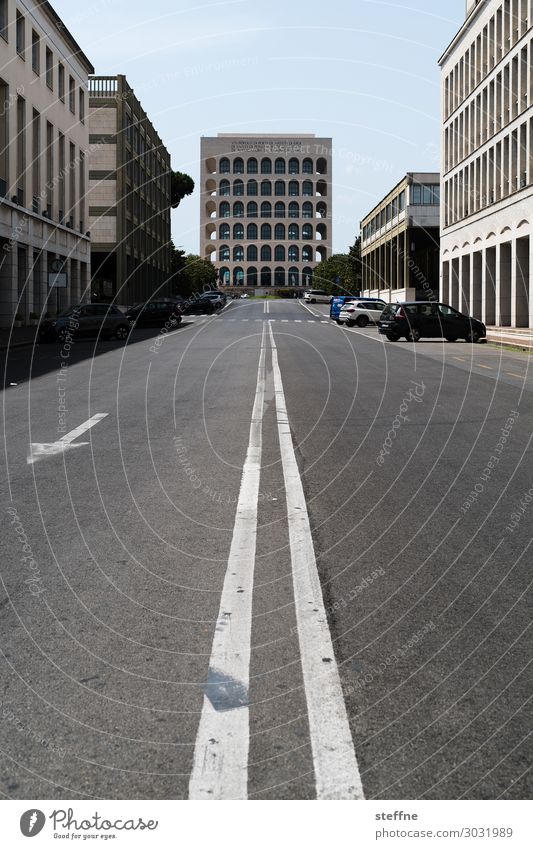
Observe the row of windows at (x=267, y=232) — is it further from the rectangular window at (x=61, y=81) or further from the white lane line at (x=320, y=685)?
the white lane line at (x=320, y=685)

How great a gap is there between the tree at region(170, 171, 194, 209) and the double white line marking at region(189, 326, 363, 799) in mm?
106110

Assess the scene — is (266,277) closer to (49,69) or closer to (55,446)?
(49,69)

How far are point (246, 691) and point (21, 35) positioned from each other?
148 ft

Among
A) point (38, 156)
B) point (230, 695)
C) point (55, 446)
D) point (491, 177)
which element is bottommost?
point (230, 695)

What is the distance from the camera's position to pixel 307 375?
2133 centimetres

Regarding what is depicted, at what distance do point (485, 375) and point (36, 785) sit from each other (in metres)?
20.3

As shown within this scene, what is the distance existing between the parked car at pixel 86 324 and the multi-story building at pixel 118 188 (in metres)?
25.4

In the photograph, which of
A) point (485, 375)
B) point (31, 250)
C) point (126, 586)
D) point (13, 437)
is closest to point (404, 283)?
point (31, 250)

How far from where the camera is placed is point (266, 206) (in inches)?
6791

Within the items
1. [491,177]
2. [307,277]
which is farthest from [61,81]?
[307,277]

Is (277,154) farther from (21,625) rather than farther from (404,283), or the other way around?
(21,625)

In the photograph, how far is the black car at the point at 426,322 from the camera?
1583 inches

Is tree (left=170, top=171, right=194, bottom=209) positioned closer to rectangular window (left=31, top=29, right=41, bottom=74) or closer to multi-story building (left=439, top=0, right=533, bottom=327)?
multi-story building (left=439, top=0, right=533, bottom=327)
